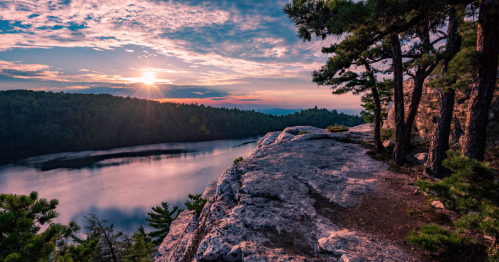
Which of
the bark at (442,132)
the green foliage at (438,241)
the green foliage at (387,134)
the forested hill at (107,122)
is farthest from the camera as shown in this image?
the forested hill at (107,122)

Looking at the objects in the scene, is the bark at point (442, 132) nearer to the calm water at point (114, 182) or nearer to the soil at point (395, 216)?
the soil at point (395, 216)

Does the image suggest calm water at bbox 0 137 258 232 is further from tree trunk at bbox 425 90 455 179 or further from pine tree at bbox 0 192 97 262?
tree trunk at bbox 425 90 455 179

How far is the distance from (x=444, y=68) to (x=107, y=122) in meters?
154

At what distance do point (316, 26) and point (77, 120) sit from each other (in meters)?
158

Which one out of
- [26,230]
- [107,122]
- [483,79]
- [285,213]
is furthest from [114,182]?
[107,122]

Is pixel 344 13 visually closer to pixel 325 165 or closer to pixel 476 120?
pixel 476 120

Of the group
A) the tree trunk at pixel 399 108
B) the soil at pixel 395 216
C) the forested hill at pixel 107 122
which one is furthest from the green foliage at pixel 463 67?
the forested hill at pixel 107 122

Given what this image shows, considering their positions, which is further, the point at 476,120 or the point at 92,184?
the point at 92,184

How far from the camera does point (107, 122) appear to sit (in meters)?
130

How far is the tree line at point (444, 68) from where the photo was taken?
142 inches

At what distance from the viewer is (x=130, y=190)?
41781mm

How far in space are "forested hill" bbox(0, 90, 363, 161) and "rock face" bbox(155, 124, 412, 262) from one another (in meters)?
110

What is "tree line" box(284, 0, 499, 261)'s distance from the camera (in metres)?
3.62

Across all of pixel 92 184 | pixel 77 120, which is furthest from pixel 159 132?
pixel 92 184
